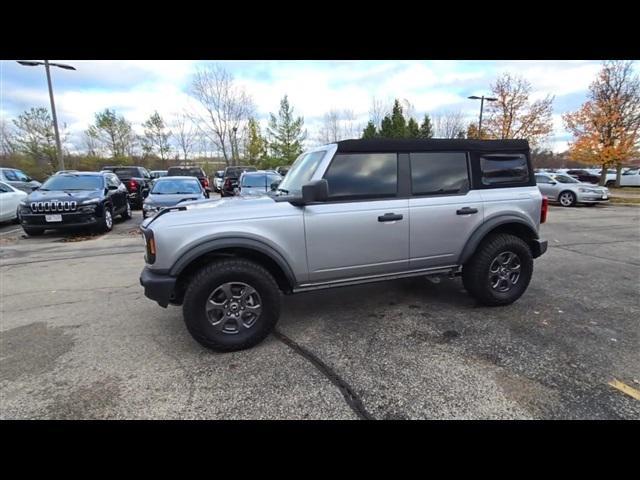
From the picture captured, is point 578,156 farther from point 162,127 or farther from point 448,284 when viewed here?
point 162,127

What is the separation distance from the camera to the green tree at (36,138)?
87.5 feet

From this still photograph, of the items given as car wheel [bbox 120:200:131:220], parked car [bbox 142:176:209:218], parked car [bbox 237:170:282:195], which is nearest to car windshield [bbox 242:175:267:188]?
parked car [bbox 237:170:282:195]

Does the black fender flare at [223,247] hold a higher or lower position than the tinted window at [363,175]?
lower

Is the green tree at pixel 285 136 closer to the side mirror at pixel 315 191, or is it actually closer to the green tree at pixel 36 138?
the green tree at pixel 36 138

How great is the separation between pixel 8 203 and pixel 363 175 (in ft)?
40.6

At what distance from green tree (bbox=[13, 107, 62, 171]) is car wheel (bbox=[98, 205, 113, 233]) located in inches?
934

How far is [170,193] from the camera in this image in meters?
9.50

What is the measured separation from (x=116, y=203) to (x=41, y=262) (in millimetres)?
4395

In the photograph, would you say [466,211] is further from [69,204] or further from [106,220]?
[106,220]

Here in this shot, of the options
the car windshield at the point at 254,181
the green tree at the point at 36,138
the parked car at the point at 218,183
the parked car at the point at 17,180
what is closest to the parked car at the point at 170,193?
the car windshield at the point at 254,181

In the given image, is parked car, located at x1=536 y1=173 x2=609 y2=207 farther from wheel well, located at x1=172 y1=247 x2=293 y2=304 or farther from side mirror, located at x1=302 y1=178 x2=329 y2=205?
wheel well, located at x1=172 y1=247 x2=293 y2=304

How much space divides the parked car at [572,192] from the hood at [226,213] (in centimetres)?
1519

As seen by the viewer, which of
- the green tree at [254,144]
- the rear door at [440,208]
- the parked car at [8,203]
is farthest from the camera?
the green tree at [254,144]

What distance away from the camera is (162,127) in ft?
117
